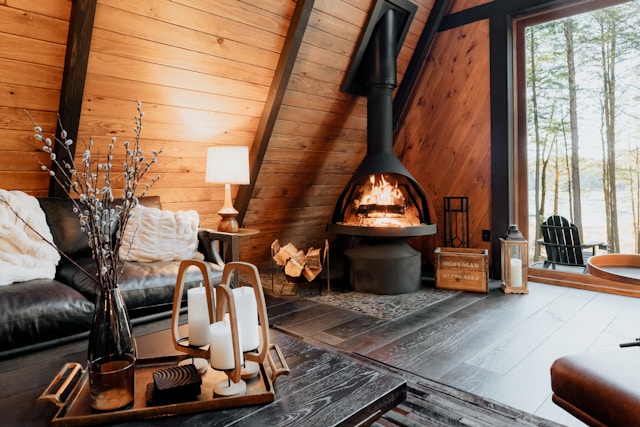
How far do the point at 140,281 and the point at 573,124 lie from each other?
3.47m

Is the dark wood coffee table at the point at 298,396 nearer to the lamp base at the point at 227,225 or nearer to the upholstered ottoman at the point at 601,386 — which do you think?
the upholstered ottoman at the point at 601,386

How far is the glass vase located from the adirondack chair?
3479mm

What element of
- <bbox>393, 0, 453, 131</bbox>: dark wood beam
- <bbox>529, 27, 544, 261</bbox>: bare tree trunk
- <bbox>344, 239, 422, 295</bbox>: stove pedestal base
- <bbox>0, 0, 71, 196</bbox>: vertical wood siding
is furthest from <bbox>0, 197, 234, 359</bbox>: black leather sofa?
<bbox>529, 27, 544, 261</bbox>: bare tree trunk

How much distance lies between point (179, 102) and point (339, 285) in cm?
196

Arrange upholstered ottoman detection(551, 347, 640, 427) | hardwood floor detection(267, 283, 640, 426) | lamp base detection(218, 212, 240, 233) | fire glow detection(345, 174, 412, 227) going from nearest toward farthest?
upholstered ottoman detection(551, 347, 640, 427) → hardwood floor detection(267, 283, 640, 426) → lamp base detection(218, 212, 240, 233) → fire glow detection(345, 174, 412, 227)

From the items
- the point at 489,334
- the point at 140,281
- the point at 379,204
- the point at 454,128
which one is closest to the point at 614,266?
the point at 489,334

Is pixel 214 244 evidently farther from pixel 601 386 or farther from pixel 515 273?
pixel 601 386

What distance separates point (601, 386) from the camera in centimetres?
101

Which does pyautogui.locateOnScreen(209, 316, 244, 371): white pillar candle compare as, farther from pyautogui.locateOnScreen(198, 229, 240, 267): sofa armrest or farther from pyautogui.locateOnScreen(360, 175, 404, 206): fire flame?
pyautogui.locateOnScreen(360, 175, 404, 206): fire flame

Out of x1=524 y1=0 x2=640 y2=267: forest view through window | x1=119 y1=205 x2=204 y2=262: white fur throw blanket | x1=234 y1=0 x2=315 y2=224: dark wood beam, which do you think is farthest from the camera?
x1=524 y1=0 x2=640 y2=267: forest view through window

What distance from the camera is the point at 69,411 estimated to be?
0.99 m

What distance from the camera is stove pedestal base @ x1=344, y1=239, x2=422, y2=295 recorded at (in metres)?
3.32

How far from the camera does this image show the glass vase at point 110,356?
100 centimetres

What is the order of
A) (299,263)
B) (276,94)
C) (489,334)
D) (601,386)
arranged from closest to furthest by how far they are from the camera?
1. (601,386)
2. (489,334)
3. (276,94)
4. (299,263)
